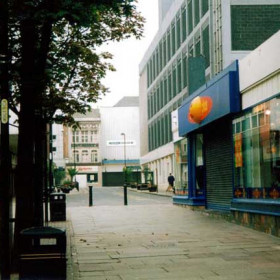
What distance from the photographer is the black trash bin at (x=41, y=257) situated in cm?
750

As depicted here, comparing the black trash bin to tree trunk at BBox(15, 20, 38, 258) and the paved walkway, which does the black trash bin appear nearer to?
the paved walkway

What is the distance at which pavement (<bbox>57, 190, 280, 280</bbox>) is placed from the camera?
9164mm

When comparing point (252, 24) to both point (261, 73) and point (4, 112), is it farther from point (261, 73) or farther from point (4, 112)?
point (4, 112)

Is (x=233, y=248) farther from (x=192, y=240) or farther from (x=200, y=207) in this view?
(x=200, y=207)

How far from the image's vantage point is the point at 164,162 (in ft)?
212

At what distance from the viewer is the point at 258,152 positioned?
51.7 ft

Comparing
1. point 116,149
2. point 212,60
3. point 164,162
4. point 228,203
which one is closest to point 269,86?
point 228,203

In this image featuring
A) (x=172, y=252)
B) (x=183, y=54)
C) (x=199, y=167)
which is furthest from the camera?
(x=183, y=54)

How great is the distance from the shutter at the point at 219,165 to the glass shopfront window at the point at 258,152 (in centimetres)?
143

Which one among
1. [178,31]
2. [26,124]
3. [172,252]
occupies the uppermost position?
[178,31]

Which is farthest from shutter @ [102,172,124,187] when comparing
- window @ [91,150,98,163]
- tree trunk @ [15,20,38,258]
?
tree trunk @ [15,20,38,258]

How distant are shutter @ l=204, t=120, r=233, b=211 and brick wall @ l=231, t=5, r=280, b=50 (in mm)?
13596

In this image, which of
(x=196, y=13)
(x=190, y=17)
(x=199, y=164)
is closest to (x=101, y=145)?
(x=190, y=17)

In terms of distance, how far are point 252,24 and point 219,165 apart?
17.0m
